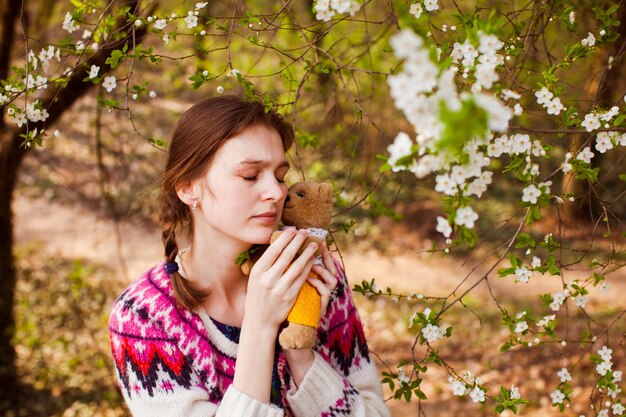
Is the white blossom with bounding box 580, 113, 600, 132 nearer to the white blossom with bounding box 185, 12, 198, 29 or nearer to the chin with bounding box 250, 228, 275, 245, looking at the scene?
the chin with bounding box 250, 228, 275, 245

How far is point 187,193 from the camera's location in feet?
6.77

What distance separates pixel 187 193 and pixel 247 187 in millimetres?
289

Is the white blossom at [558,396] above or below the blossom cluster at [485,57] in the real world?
below

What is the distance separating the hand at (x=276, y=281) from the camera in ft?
5.91

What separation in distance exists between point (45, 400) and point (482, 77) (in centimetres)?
468

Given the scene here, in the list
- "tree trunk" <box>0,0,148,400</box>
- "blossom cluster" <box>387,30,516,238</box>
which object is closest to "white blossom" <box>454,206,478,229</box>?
"blossom cluster" <box>387,30,516,238</box>

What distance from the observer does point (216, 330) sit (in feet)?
6.71

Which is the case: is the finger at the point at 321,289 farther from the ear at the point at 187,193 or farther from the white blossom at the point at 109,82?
the white blossom at the point at 109,82

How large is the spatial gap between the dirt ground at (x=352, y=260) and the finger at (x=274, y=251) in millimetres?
4587

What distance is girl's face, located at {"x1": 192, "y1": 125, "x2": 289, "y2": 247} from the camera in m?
1.88

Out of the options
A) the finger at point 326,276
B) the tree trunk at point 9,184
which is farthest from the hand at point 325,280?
the tree trunk at point 9,184

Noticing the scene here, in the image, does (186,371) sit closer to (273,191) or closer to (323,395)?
(323,395)

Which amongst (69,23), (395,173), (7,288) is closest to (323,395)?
(69,23)

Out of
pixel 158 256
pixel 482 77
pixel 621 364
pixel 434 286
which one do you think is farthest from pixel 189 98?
pixel 482 77
